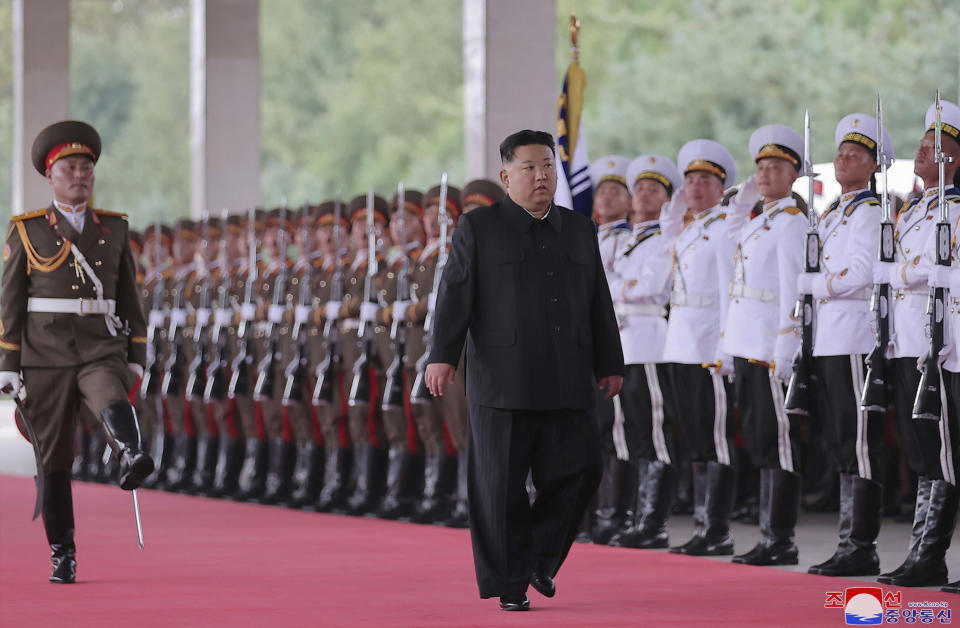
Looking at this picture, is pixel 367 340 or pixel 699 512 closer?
pixel 699 512

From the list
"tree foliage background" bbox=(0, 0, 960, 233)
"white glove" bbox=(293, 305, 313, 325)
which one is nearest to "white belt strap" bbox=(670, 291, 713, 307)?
"white glove" bbox=(293, 305, 313, 325)

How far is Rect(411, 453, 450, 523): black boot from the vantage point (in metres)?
10.3

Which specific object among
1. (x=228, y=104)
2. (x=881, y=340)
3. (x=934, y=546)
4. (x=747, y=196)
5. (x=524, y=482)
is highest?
(x=228, y=104)

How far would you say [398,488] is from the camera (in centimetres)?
1065

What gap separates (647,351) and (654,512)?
2.61 ft

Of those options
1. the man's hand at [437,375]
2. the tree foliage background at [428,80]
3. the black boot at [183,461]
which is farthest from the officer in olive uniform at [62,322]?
the tree foliage background at [428,80]

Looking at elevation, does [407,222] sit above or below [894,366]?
above

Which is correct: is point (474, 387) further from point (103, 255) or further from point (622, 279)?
point (622, 279)

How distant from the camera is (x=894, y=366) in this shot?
7070mm

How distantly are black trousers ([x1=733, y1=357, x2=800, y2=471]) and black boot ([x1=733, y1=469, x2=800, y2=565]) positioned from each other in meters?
0.07

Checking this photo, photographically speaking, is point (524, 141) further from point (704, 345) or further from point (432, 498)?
point (432, 498)

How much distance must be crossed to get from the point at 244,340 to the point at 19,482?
277 cm

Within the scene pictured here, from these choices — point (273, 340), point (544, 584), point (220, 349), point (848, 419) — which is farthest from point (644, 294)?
point (220, 349)

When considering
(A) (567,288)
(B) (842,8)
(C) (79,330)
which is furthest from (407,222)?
(B) (842,8)
